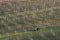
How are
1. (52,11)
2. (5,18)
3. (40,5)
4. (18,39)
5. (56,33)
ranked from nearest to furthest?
1. (18,39)
2. (56,33)
3. (5,18)
4. (52,11)
5. (40,5)

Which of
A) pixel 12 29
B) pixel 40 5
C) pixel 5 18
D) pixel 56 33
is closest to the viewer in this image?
pixel 56 33

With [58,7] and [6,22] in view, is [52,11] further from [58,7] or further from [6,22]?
[6,22]

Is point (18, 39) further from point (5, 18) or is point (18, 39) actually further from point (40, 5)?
point (40, 5)

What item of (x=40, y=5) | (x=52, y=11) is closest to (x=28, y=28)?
(x=52, y=11)

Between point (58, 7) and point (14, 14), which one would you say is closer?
point (14, 14)

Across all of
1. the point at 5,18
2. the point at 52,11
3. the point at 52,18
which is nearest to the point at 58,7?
the point at 52,11

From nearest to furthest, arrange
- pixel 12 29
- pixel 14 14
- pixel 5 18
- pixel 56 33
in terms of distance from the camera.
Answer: pixel 56 33
pixel 12 29
pixel 5 18
pixel 14 14
